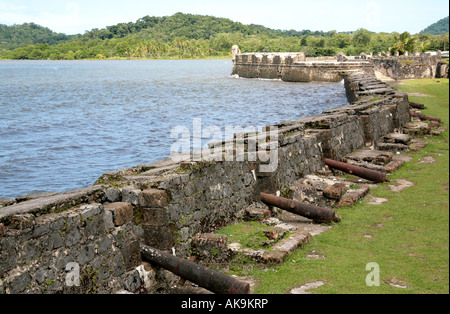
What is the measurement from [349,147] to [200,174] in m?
7.32

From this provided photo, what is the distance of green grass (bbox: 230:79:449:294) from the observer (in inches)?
232

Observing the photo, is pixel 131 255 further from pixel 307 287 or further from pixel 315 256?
pixel 315 256

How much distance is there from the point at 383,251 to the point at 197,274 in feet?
8.53

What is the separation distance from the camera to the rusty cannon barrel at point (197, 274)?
6.04m

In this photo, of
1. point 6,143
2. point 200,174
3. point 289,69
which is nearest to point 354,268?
point 200,174

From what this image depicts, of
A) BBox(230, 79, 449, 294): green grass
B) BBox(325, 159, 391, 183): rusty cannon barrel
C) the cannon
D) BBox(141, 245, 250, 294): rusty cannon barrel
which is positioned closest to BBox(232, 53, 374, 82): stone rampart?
the cannon

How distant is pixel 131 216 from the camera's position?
675cm

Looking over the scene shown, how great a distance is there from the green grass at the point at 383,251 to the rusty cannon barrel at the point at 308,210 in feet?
0.72

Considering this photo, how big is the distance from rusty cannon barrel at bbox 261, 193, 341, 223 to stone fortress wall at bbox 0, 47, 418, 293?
1.55ft

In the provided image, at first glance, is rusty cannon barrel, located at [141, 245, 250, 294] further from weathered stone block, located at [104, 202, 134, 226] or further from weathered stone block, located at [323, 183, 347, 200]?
weathered stone block, located at [323, 183, 347, 200]

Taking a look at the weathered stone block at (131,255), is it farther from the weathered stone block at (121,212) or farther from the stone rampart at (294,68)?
the stone rampart at (294,68)

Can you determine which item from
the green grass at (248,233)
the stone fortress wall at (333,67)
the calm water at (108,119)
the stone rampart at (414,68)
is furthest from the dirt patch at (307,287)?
the stone rampart at (414,68)
